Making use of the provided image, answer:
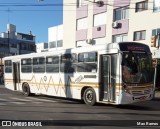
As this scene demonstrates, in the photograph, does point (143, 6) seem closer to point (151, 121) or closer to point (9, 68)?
point (9, 68)

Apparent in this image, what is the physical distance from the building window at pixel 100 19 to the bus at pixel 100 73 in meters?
17.0

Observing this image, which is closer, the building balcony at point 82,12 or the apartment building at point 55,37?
the building balcony at point 82,12

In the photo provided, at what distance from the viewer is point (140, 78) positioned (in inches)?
503

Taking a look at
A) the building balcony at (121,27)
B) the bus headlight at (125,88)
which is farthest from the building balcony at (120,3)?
the bus headlight at (125,88)

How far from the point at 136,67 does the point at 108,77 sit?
1287mm

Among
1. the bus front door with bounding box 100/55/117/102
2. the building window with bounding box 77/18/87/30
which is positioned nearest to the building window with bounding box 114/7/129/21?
the building window with bounding box 77/18/87/30

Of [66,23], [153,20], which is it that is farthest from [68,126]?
[66,23]

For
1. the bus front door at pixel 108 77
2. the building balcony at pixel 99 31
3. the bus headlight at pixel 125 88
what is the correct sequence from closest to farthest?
the bus headlight at pixel 125 88 < the bus front door at pixel 108 77 < the building balcony at pixel 99 31

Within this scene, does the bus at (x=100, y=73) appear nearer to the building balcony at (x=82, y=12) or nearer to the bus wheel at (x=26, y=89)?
the bus wheel at (x=26, y=89)

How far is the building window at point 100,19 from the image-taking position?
109 feet

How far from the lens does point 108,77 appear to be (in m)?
13.0

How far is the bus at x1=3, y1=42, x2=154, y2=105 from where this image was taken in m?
12.5

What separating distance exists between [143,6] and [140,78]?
1780 cm

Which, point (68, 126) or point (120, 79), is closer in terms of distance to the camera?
point (68, 126)
